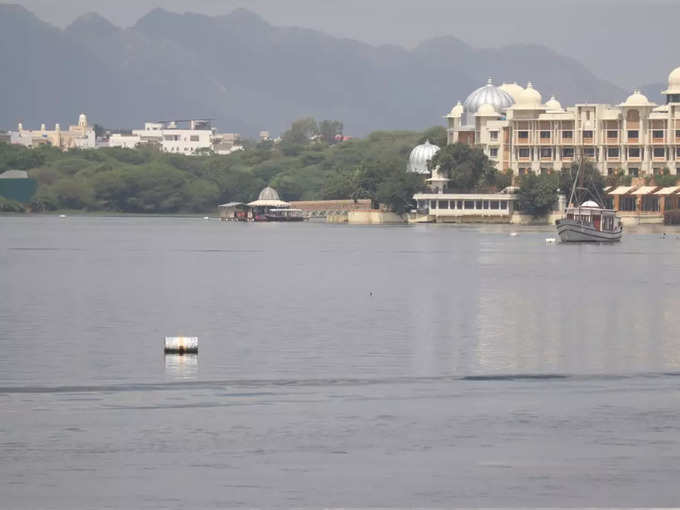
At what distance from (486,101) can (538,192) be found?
106 ft

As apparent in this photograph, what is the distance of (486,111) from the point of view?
180250mm

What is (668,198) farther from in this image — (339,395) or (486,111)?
(339,395)

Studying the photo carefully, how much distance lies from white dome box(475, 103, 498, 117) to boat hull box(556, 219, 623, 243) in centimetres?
6876

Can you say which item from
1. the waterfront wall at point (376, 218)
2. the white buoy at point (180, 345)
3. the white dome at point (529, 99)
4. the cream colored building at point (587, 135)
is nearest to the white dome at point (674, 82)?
the cream colored building at point (587, 135)

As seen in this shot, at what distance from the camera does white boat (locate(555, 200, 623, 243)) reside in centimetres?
11094

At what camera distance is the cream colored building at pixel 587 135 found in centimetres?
16500

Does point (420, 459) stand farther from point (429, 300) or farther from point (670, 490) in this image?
point (429, 300)

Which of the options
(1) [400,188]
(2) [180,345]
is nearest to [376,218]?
(1) [400,188]

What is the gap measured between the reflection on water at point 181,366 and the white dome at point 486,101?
156731mm

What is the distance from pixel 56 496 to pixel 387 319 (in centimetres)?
2443

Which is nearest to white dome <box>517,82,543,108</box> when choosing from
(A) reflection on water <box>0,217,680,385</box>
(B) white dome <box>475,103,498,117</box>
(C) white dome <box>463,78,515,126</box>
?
(B) white dome <box>475,103,498,117</box>

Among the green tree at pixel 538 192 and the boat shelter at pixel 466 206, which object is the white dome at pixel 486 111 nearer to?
the boat shelter at pixel 466 206

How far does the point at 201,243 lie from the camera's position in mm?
107750

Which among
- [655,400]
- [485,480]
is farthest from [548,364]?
[485,480]
